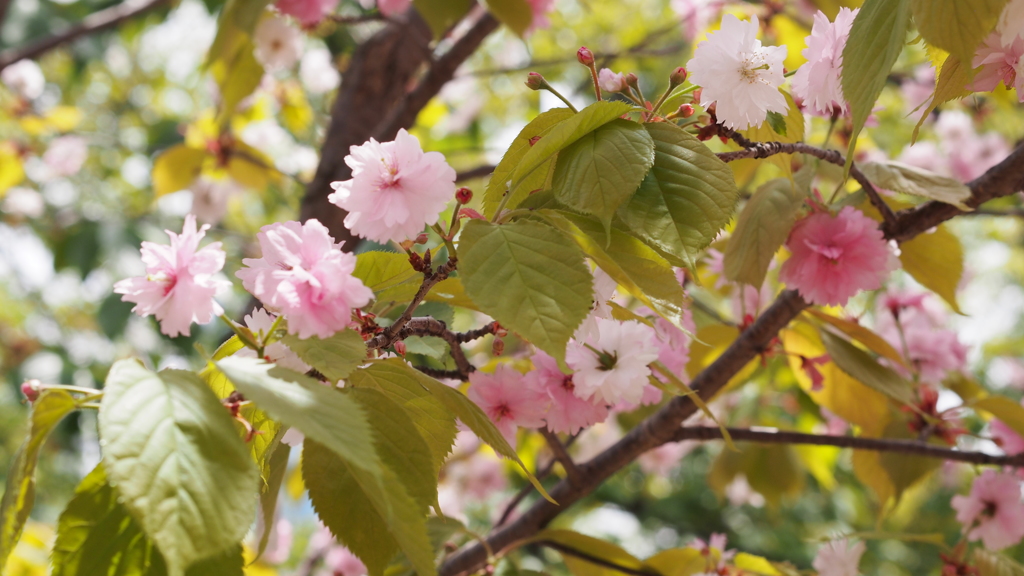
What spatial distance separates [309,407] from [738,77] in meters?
0.36

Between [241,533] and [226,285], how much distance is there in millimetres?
171

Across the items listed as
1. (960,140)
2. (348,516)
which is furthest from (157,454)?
(960,140)

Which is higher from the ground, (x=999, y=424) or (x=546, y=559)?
(x=999, y=424)

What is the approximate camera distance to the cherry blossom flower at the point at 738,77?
499 millimetres

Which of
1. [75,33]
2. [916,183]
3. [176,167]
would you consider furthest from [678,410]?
[75,33]

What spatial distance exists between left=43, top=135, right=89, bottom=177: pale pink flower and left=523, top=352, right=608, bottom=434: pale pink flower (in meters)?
3.06

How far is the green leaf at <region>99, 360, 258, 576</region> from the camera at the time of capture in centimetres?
29

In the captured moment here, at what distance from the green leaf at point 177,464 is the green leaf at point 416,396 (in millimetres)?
131

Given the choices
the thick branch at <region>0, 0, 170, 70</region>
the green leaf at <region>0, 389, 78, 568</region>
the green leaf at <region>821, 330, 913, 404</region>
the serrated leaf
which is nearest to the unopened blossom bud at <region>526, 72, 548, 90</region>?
the green leaf at <region>0, 389, 78, 568</region>

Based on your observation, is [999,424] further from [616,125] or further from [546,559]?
[546,559]

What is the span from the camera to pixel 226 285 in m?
0.42

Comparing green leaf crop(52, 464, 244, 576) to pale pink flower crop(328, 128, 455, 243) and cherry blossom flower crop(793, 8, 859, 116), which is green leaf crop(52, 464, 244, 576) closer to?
pale pink flower crop(328, 128, 455, 243)

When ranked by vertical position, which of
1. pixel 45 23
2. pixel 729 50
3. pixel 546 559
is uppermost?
pixel 729 50

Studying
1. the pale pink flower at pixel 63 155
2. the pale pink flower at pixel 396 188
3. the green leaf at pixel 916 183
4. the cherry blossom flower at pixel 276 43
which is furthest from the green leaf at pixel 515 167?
the pale pink flower at pixel 63 155
